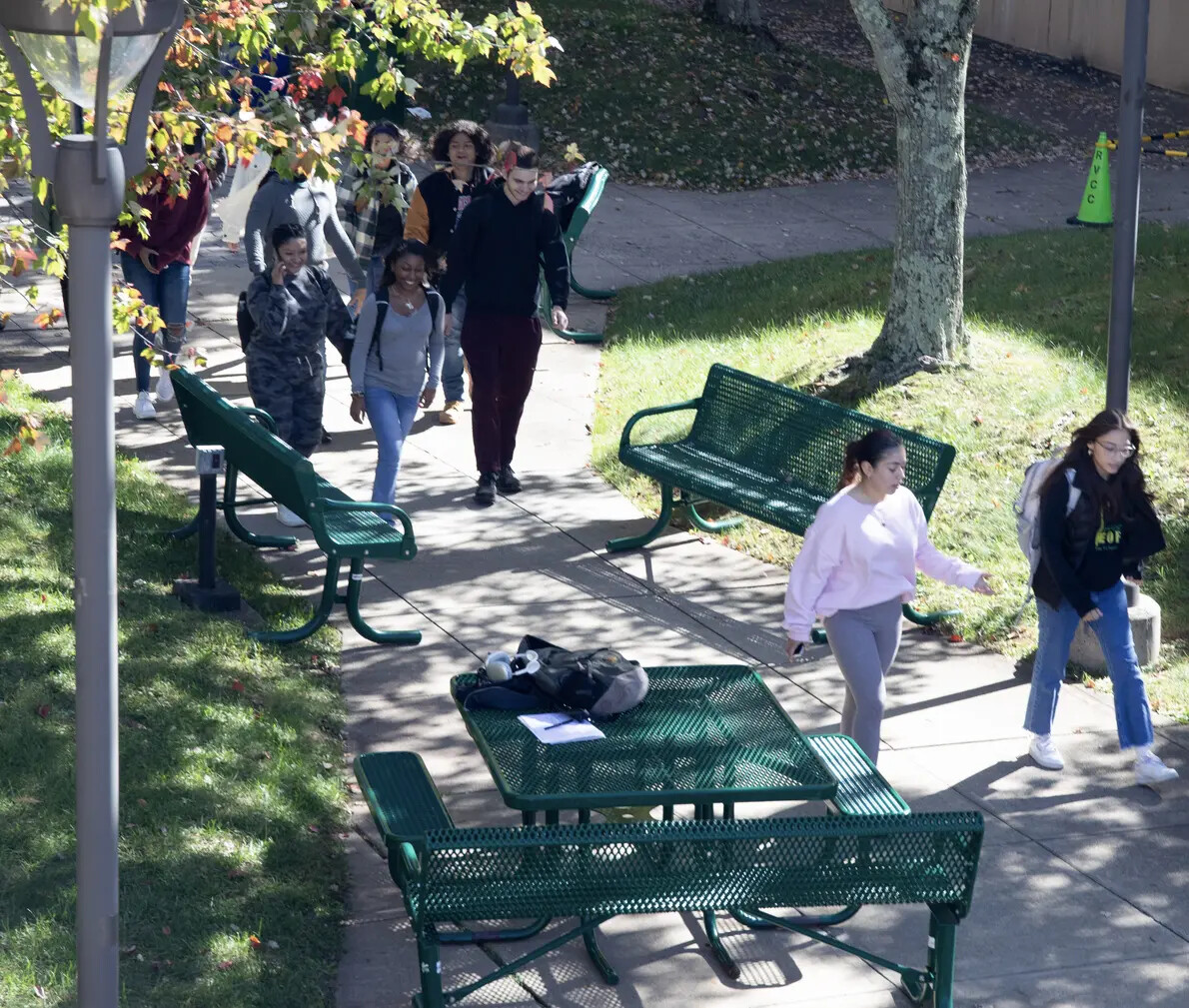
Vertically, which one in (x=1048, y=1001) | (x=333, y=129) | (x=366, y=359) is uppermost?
(x=333, y=129)

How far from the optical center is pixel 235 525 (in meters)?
9.55

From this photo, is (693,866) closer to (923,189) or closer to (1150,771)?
(1150,771)

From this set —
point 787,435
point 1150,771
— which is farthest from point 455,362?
point 1150,771

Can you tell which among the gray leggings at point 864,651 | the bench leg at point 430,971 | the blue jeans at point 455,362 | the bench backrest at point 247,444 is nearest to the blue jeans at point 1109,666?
the gray leggings at point 864,651

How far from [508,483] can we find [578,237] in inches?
167

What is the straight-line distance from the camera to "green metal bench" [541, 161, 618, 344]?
1390 cm

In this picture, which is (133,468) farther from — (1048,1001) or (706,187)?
(706,187)

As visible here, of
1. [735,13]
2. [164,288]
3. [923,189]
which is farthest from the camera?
[735,13]

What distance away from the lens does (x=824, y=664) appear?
27.9ft

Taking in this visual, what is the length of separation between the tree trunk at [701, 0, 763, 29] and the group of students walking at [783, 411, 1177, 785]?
17691 mm

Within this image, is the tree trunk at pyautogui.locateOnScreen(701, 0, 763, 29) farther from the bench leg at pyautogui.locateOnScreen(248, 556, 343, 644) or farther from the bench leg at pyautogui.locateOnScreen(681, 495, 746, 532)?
the bench leg at pyautogui.locateOnScreen(248, 556, 343, 644)

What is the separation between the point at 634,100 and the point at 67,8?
17.5m

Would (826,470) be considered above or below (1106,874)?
above

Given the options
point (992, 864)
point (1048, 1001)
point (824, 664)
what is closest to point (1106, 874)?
point (992, 864)
